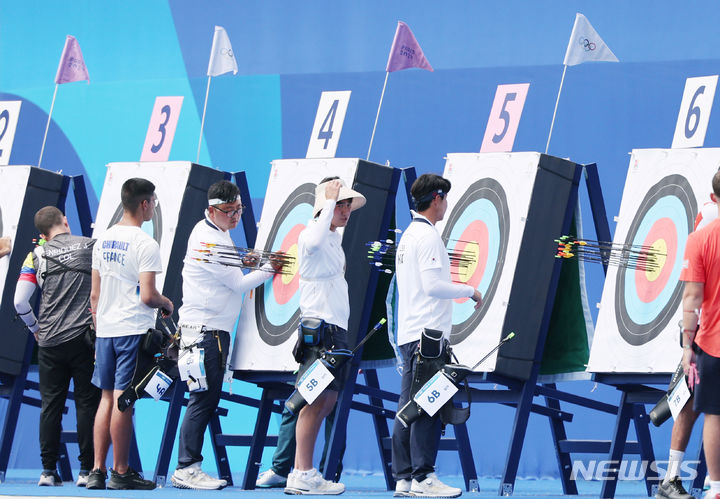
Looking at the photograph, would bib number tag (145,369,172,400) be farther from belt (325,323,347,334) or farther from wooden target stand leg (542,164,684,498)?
wooden target stand leg (542,164,684,498)

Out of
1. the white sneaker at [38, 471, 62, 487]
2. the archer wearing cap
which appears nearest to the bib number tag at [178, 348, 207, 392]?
the archer wearing cap

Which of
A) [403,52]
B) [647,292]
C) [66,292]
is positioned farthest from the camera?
[403,52]

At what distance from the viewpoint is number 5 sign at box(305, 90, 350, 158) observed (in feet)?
18.8

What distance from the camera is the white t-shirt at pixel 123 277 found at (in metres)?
5.05

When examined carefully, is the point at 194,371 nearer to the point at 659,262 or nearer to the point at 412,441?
the point at 412,441

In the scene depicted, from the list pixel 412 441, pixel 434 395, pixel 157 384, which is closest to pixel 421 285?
pixel 434 395

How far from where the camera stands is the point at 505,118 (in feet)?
17.7

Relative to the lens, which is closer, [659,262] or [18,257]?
[659,262]

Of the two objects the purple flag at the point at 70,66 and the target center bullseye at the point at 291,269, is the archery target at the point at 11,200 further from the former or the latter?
the target center bullseye at the point at 291,269

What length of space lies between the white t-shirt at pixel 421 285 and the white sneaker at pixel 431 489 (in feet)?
1.82

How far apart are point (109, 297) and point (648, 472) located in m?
2.59

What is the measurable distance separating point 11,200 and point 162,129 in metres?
0.92
